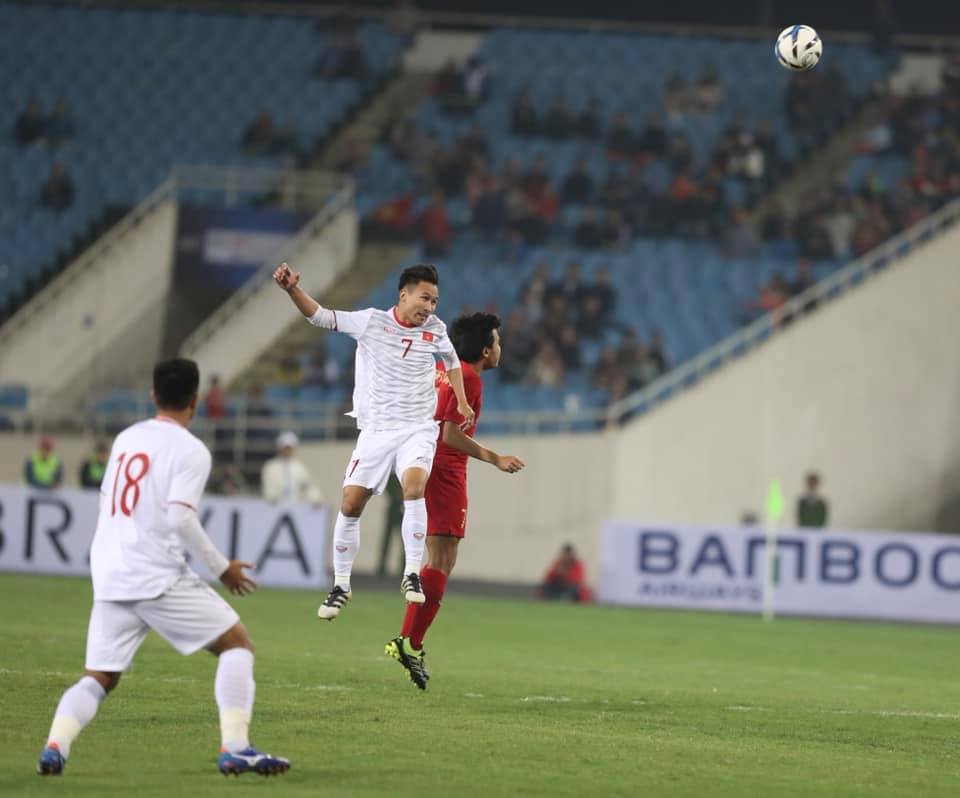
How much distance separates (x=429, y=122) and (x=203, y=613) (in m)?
26.9

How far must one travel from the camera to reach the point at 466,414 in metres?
11.6

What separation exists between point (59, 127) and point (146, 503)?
26666mm

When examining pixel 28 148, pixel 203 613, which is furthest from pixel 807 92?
pixel 203 613

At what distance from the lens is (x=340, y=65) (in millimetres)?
35219

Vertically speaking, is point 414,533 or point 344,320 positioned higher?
point 344,320

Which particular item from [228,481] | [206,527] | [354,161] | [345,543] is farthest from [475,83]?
[345,543]

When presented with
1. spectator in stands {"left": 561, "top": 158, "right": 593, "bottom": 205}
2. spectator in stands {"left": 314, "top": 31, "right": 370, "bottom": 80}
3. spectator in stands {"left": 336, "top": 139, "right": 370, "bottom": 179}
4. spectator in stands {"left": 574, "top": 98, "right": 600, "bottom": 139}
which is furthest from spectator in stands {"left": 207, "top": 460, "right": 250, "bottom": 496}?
spectator in stands {"left": 314, "top": 31, "right": 370, "bottom": 80}

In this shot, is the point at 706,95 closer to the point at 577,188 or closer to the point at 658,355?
the point at 577,188

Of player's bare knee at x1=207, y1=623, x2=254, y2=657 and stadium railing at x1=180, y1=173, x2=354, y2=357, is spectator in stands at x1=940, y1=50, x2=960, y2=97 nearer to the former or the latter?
stadium railing at x1=180, y1=173, x2=354, y2=357

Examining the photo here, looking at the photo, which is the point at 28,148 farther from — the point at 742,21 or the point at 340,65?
the point at 742,21

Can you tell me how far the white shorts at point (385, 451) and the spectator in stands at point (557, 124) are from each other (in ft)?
73.4

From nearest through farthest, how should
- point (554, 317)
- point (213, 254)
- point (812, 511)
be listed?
point (812, 511)
point (554, 317)
point (213, 254)

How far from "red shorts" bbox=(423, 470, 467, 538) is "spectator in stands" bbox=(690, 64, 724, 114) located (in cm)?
2346

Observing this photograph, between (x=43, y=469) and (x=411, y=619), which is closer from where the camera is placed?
(x=411, y=619)
